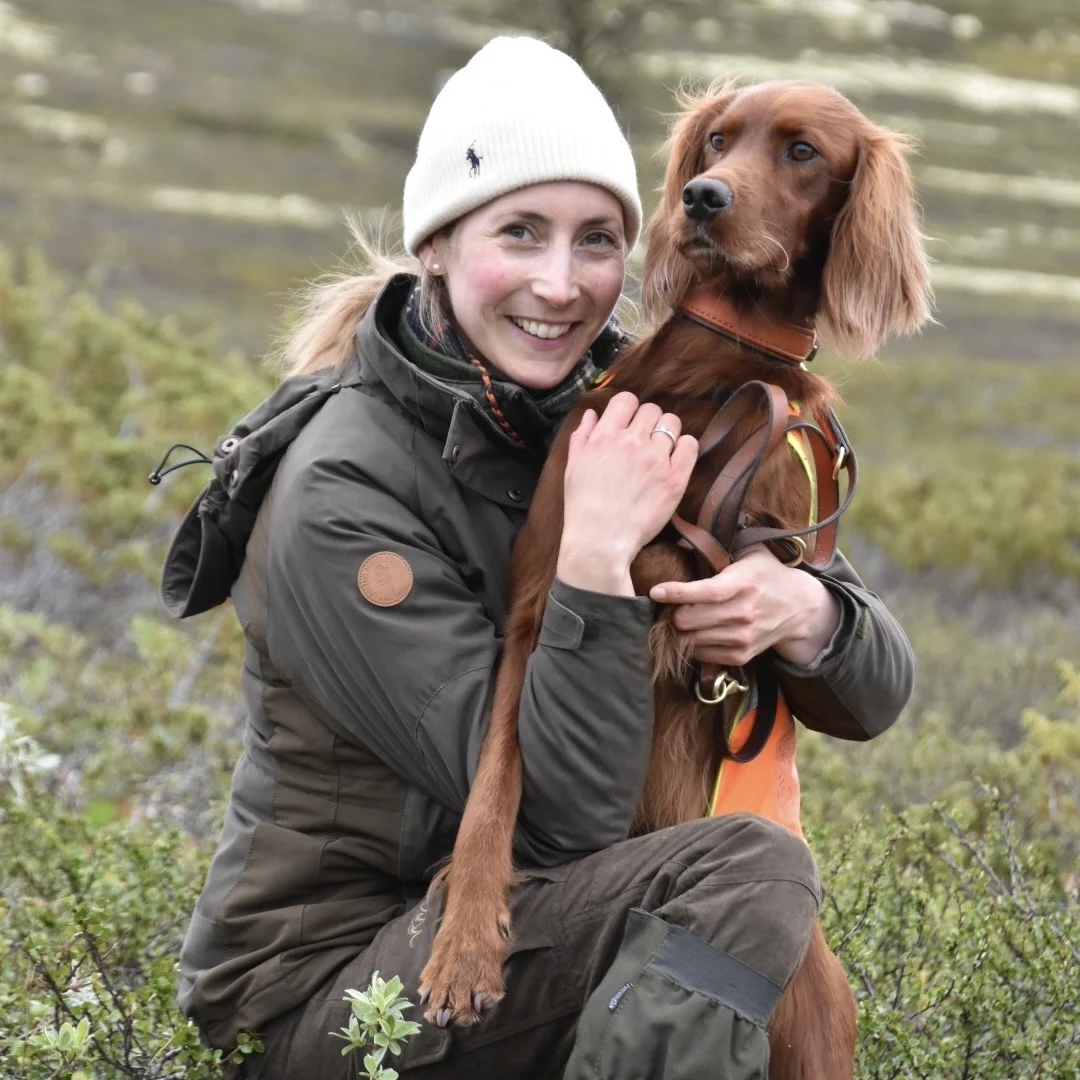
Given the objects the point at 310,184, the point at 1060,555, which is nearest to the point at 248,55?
the point at 310,184

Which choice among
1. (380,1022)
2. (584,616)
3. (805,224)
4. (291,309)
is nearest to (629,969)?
(380,1022)

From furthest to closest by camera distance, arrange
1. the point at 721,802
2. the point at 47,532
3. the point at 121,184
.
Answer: the point at 121,184 → the point at 47,532 → the point at 721,802

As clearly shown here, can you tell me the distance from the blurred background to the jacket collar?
0.80 meters

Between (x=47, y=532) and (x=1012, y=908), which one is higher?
(x=1012, y=908)

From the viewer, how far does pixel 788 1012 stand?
2312 millimetres

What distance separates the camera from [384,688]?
2.35 meters

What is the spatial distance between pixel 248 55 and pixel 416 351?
80.7 feet

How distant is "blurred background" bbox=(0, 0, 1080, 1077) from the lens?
461 centimetres

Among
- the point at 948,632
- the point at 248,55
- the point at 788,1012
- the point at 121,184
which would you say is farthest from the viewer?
the point at 248,55

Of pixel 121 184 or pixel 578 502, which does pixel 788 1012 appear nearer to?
pixel 578 502

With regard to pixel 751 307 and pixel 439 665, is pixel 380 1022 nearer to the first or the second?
pixel 439 665

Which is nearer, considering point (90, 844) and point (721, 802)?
point (721, 802)

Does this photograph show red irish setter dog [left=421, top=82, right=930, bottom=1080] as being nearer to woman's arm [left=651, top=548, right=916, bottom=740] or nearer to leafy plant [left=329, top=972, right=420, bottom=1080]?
woman's arm [left=651, top=548, right=916, bottom=740]

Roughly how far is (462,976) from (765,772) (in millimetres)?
641
